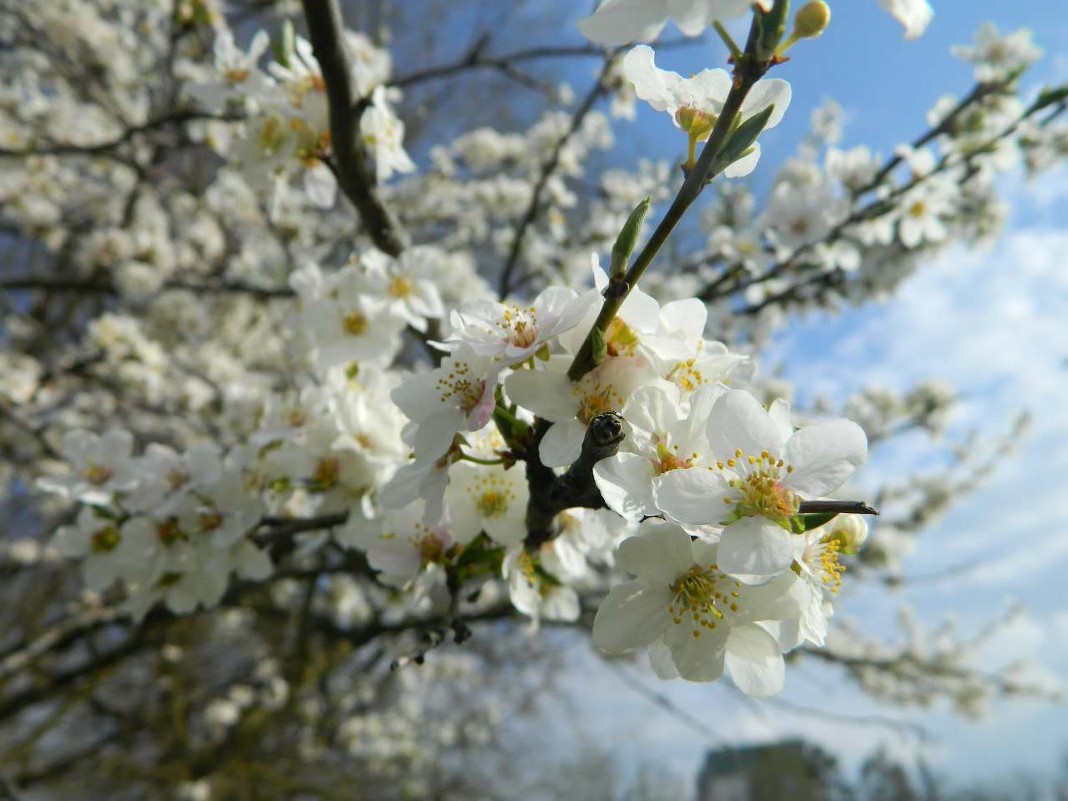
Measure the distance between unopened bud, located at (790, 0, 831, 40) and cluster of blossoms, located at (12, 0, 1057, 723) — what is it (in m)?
0.05

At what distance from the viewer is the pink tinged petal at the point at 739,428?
67 cm

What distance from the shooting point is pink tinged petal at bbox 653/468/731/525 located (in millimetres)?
645

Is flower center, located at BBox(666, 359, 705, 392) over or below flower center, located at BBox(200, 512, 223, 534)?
over

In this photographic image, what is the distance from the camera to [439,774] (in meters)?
7.52

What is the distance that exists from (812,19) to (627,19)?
0.58 ft

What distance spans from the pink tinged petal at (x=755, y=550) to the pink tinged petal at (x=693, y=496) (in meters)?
0.02

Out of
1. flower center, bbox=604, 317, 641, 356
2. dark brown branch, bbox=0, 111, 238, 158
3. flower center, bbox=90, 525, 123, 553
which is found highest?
dark brown branch, bbox=0, 111, 238, 158

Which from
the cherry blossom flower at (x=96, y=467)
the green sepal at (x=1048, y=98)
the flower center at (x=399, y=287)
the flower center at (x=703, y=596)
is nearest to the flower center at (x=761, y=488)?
the flower center at (x=703, y=596)

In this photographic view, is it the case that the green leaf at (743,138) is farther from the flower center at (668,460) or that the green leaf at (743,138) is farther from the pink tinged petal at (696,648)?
the pink tinged petal at (696,648)

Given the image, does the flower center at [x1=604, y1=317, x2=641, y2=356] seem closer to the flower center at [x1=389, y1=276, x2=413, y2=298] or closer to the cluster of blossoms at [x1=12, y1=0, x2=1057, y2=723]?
the cluster of blossoms at [x1=12, y1=0, x2=1057, y2=723]

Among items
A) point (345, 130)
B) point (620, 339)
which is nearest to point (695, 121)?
point (620, 339)

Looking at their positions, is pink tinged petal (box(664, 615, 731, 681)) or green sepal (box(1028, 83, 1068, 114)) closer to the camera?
pink tinged petal (box(664, 615, 731, 681))

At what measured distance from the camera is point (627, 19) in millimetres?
592

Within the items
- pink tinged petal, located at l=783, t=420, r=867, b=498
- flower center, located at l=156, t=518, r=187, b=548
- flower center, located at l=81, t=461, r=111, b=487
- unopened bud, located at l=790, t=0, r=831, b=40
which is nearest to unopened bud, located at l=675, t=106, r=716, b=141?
unopened bud, located at l=790, t=0, r=831, b=40
